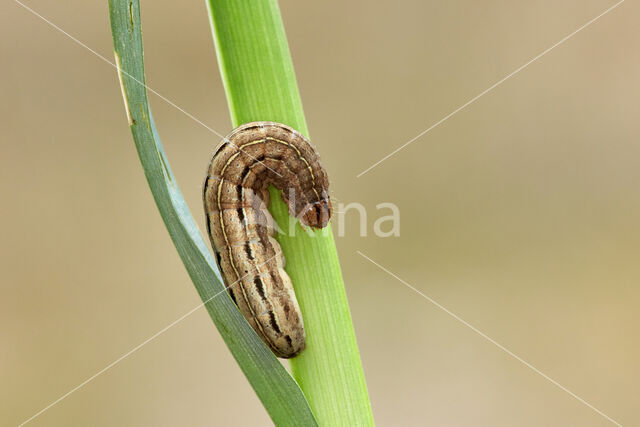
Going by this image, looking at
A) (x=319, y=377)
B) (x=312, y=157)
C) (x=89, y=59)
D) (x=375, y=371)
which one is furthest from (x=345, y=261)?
(x=319, y=377)

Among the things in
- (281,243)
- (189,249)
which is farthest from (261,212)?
(189,249)

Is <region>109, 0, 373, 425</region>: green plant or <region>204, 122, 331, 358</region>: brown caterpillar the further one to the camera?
<region>204, 122, 331, 358</region>: brown caterpillar

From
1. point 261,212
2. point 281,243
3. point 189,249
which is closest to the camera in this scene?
point 189,249

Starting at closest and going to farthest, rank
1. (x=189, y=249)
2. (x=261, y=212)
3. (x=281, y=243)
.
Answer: (x=189, y=249)
(x=281, y=243)
(x=261, y=212)

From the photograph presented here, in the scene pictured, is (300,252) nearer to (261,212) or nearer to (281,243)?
(281,243)

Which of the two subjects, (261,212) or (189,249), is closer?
(189,249)
